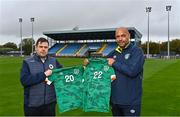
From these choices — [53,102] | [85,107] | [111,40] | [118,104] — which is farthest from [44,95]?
[111,40]

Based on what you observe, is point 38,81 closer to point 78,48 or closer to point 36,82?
point 36,82

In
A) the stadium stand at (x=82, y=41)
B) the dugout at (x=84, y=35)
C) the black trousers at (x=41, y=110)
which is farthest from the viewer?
the stadium stand at (x=82, y=41)

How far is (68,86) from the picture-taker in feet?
17.8

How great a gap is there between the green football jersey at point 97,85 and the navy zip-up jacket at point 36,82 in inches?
20.8

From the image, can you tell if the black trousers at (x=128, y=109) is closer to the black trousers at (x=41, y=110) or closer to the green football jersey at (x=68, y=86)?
the green football jersey at (x=68, y=86)

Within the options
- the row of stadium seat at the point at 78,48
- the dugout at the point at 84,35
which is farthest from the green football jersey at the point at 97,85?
the row of stadium seat at the point at 78,48

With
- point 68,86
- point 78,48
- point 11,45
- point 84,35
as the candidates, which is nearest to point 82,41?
point 78,48

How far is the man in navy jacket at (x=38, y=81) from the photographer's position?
16.7ft

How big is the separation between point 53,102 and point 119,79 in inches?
42.1

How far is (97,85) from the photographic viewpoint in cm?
542

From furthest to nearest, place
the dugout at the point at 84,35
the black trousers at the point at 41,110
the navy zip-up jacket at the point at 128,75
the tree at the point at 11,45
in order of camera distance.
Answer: the tree at the point at 11,45 < the dugout at the point at 84,35 < the black trousers at the point at 41,110 < the navy zip-up jacket at the point at 128,75

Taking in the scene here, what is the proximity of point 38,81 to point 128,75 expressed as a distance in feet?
4.21

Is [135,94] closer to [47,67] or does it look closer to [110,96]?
[110,96]

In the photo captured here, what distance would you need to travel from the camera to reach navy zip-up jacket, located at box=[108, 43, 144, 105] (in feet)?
16.4
